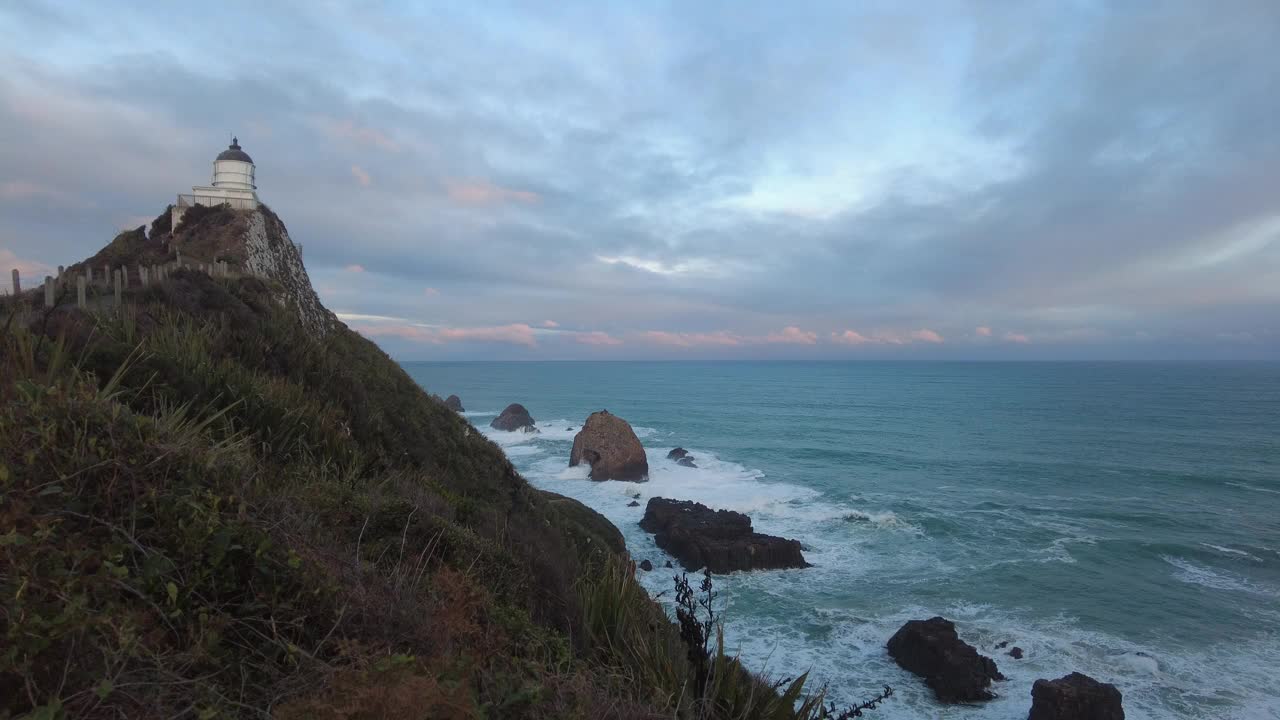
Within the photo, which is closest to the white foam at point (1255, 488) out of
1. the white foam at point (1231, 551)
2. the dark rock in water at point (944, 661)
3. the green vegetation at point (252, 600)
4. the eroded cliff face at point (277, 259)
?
the white foam at point (1231, 551)

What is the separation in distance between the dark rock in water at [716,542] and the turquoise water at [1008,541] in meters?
0.75

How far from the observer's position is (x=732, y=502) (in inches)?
1336

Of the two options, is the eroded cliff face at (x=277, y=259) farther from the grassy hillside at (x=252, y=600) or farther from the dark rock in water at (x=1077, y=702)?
the dark rock in water at (x=1077, y=702)

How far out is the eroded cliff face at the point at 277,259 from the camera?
2261 centimetres

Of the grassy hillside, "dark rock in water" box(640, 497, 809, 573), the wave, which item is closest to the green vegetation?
the grassy hillside

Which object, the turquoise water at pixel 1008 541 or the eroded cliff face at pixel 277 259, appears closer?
the turquoise water at pixel 1008 541

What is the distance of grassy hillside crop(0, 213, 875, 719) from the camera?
2420 millimetres

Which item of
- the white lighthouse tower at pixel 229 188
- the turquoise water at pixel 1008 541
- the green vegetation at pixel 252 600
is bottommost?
the turquoise water at pixel 1008 541

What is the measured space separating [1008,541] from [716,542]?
42.0 feet

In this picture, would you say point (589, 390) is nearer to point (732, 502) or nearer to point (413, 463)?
point (732, 502)

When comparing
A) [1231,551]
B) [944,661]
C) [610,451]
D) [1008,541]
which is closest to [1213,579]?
[1231,551]

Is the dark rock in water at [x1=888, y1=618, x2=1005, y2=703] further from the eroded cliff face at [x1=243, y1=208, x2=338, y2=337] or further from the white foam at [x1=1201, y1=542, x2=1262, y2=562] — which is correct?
the eroded cliff face at [x1=243, y1=208, x2=338, y2=337]

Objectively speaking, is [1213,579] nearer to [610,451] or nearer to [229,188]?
[610,451]

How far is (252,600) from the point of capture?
3.00m
